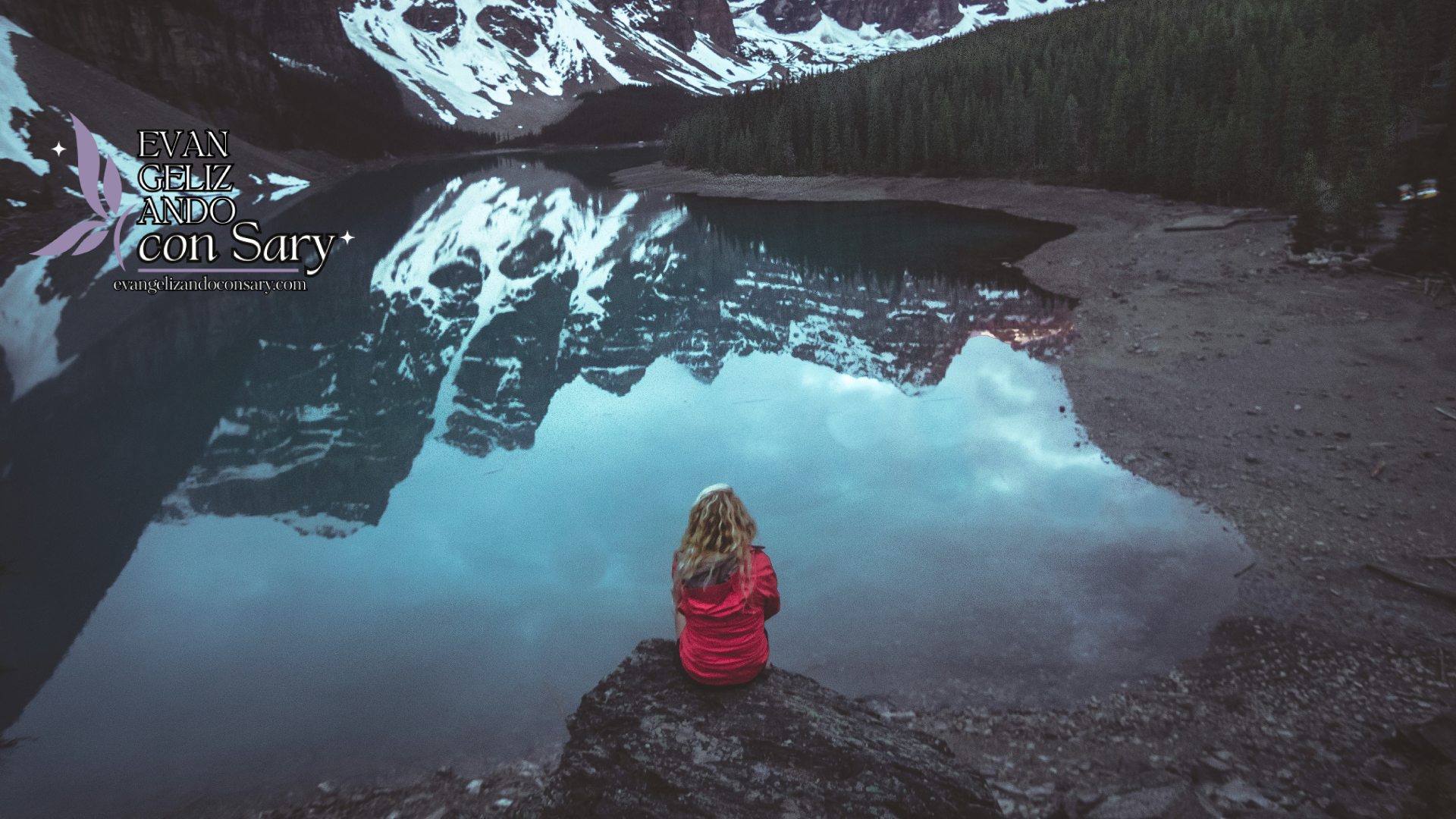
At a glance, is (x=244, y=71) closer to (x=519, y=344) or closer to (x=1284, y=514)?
(x=519, y=344)

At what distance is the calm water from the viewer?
308 inches

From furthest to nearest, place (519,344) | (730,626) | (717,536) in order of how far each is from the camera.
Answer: (519,344)
(730,626)
(717,536)

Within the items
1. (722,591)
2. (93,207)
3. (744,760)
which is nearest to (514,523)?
(722,591)

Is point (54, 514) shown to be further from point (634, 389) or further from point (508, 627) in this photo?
point (634, 389)

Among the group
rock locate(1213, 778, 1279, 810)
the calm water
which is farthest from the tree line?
rock locate(1213, 778, 1279, 810)

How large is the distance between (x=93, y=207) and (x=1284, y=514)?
69.6 meters

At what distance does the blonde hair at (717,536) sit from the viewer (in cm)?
501

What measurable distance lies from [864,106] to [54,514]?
67869mm

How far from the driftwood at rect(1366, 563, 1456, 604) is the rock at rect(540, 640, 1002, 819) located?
635cm

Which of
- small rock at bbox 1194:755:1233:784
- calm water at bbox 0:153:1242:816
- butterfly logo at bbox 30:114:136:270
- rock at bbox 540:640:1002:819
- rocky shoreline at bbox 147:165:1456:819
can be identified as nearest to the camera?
rock at bbox 540:640:1002:819

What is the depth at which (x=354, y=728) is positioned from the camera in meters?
7.62

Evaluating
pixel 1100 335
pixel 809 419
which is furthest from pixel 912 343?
pixel 809 419

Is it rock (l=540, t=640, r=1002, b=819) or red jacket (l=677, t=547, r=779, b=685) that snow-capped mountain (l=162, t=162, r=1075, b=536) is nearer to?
rock (l=540, t=640, r=1002, b=819)

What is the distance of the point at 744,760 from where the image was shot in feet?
15.7
